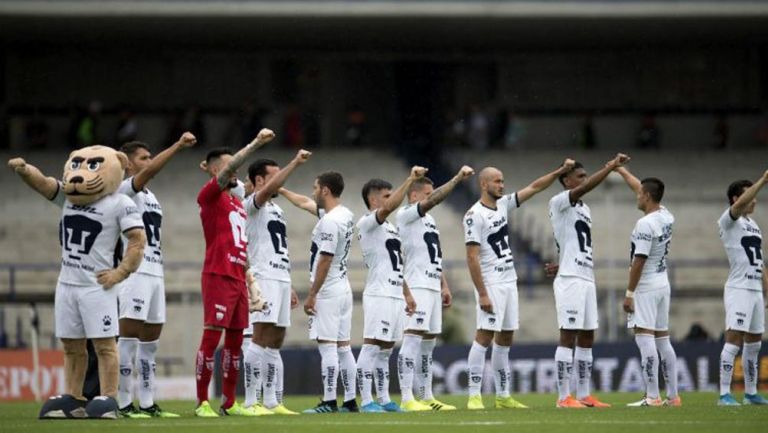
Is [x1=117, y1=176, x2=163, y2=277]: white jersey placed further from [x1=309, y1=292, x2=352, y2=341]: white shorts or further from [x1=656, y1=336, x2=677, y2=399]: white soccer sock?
[x1=656, y1=336, x2=677, y2=399]: white soccer sock

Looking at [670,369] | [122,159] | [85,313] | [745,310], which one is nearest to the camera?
[85,313]

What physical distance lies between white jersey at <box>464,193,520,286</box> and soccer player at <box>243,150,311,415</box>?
2343mm

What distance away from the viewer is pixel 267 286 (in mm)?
18641

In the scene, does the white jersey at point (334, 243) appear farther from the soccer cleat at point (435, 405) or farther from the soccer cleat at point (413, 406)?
the soccer cleat at point (435, 405)

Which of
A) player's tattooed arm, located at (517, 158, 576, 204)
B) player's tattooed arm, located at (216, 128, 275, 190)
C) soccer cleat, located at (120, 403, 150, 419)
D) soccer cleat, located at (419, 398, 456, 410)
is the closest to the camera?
player's tattooed arm, located at (216, 128, 275, 190)

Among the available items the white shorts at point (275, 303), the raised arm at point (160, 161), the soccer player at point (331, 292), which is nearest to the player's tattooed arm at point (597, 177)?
the soccer player at point (331, 292)

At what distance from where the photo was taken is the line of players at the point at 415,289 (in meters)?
18.2

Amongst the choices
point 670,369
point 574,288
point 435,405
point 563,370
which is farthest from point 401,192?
point 670,369

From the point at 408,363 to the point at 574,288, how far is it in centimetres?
224

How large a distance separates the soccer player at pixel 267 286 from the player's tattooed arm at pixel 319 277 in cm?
42

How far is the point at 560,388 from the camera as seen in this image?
19266 mm

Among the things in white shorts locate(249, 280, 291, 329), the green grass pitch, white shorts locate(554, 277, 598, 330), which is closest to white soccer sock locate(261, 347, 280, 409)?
white shorts locate(249, 280, 291, 329)

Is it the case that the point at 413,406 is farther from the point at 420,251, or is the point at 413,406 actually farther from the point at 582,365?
the point at 582,365

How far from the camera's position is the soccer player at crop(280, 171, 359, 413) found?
18.6m
